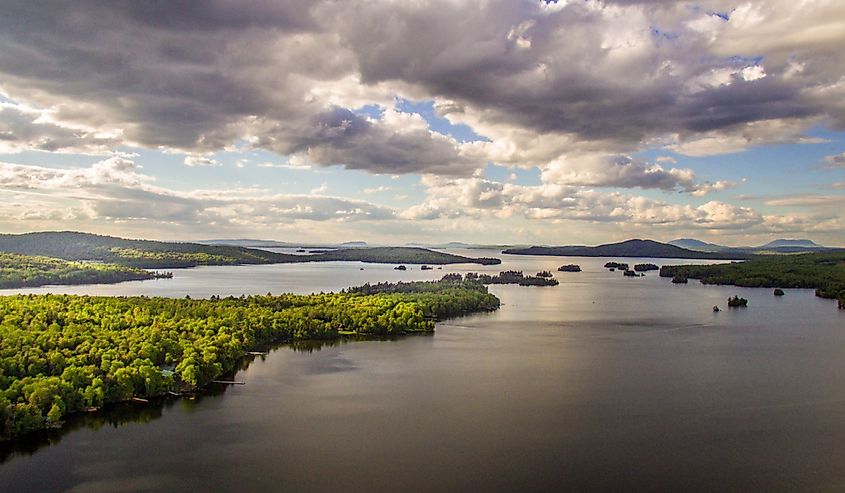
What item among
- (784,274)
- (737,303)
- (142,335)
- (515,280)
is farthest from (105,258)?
(784,274)

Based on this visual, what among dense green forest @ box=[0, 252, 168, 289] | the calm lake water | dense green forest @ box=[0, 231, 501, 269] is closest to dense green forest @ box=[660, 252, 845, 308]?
the calm lake water

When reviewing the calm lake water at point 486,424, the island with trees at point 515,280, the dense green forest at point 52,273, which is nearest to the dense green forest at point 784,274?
the island with trees at point 515,280

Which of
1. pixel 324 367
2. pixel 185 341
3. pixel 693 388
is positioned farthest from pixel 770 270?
pixel 185 341

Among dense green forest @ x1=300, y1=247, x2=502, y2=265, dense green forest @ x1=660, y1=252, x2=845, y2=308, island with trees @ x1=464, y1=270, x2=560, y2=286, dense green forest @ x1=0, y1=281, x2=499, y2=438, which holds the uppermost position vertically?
dense green forest @ x1=300, y1=247, x2=502, y2=265

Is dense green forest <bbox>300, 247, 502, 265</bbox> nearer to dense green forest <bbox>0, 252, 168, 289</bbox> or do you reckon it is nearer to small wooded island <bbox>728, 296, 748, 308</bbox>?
dense green forest <bbox>0, 252, 168, 289</bbox>

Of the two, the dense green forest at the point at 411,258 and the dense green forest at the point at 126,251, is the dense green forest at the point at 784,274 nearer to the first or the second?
the dense green forest at the point at 411,258

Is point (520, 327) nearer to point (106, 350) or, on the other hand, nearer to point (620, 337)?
point (620, 337)
